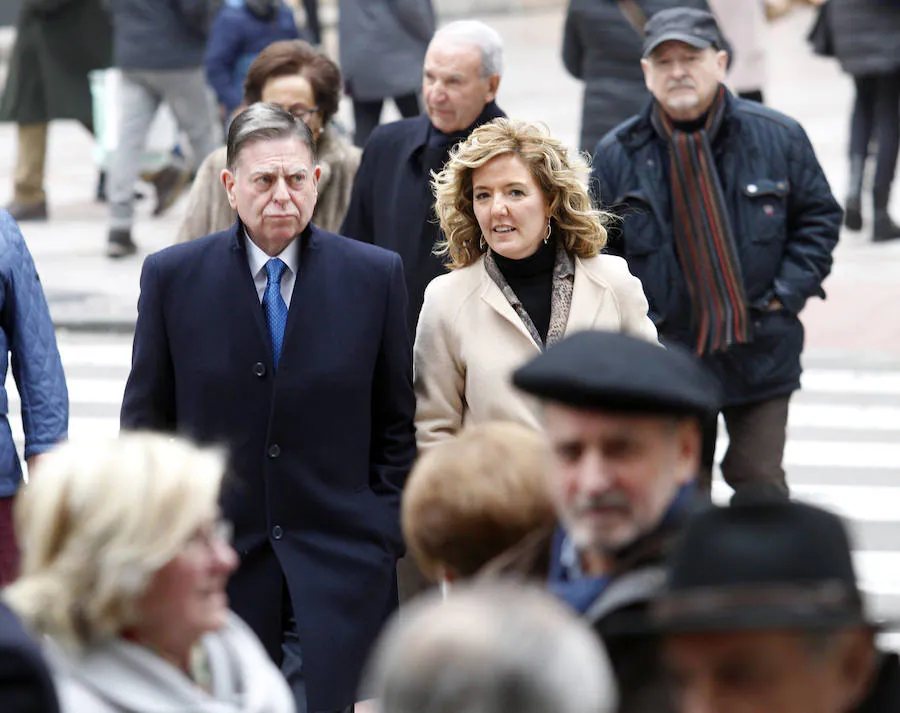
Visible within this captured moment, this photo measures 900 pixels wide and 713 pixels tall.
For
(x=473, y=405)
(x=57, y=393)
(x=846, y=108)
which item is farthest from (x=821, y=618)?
(x=846, y=108)

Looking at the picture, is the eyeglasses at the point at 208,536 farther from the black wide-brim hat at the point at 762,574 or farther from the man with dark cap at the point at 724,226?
the man with dark cap at the point at 724,226

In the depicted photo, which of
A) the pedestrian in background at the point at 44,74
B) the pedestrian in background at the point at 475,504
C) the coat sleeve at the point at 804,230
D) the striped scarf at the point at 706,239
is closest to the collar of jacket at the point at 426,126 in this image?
the striped scarf at the point at 706,239

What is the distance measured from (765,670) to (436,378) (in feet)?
10.5

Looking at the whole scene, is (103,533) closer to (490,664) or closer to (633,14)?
(490,664)

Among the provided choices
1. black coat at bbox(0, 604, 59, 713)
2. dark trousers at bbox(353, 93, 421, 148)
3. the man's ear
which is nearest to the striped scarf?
the man's ear

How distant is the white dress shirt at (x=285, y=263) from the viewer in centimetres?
586

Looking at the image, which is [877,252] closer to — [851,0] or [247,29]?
[851,0]

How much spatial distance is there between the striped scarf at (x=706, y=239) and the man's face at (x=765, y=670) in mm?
4424

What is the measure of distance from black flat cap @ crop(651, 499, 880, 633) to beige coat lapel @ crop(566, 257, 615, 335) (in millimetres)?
2933

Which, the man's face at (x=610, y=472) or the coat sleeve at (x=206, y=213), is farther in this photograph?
the coat sleeve at (x=206, y=213)

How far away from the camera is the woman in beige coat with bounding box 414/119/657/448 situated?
6.01 meters

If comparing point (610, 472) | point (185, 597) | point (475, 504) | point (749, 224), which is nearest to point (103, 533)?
point (185, 597)

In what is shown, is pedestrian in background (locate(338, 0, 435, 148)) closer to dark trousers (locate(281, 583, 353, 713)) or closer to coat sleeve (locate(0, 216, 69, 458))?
coat sleeve (locate(0, 216, 69, 458))

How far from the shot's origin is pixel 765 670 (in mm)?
2910
